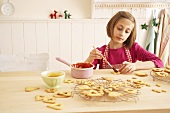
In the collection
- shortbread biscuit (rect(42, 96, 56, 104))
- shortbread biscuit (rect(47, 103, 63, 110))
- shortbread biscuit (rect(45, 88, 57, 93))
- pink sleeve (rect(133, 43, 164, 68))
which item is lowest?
shortbread biscuit (rect(47, 103, 63, 110))

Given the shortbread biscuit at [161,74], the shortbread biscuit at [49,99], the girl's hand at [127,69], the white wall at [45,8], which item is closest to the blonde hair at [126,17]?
the girl's hand at [127,69]

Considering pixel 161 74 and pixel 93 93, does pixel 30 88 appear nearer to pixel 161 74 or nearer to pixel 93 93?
pixel 93 93

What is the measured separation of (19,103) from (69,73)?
48cm

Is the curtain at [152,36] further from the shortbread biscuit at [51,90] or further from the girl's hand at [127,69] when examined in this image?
the shortbread biscuit at [51,90]

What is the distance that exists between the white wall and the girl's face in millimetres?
829

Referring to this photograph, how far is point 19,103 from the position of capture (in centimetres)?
89

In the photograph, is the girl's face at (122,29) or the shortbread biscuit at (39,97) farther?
the girl's face at (122,29)

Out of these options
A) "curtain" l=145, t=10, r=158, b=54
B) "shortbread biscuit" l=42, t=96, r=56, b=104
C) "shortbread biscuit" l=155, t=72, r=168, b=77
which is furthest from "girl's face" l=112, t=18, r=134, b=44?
"curtain" l=145, t=10, r=158, b=54

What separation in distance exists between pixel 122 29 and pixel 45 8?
40.8 inches

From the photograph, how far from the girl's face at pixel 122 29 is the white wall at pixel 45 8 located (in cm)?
83

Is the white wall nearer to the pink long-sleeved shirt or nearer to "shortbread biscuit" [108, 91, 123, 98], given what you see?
the pink long-sleeved shirt

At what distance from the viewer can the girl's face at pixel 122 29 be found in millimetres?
1565

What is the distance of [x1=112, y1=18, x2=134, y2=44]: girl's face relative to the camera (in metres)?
1.57

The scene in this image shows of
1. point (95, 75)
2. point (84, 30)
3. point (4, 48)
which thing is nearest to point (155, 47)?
point (84, 30)
